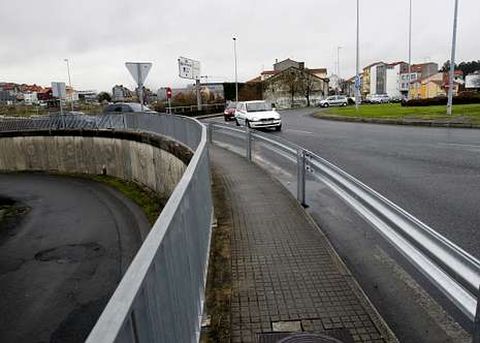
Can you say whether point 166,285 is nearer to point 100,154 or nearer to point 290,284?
point 290,284

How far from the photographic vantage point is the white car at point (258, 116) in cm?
2245

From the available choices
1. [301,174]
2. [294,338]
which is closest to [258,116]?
[301,174]

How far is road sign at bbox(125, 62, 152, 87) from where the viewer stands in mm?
15570

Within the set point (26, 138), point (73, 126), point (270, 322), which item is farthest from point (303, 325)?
point (26, 138)

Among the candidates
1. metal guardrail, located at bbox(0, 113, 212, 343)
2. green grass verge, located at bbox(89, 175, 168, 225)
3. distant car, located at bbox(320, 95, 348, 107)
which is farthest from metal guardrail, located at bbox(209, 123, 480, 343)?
distant car, located at bbox(320, 95, 348, 107)

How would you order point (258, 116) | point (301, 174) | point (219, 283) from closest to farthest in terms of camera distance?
point (219, 283) < point (301, 174) < point (258, 116)

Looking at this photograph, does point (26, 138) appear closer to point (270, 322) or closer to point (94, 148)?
point (94, 148)

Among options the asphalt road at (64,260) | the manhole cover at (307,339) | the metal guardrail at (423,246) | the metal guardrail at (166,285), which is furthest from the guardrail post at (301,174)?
the asphalt road at (64,260)

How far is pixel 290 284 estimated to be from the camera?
4.37 meters

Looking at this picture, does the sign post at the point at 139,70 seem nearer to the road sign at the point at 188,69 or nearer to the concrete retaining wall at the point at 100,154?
the concrete retaining wall at the point at 100,154

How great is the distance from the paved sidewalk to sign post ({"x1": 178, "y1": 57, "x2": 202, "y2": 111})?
3858 centimetres

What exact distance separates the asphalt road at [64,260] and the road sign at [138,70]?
16.0 ft

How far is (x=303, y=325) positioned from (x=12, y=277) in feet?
32.4

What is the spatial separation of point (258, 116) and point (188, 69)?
25136 millimetres
